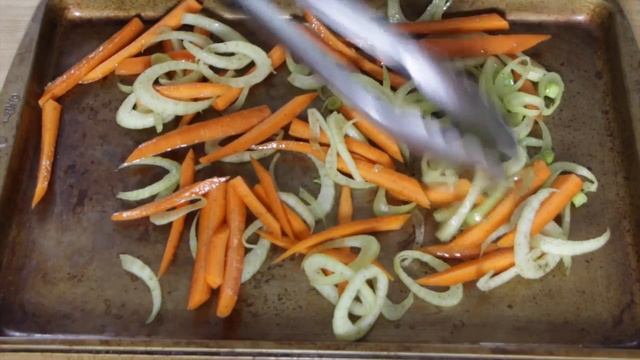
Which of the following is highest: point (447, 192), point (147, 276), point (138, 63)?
point (138, 63)

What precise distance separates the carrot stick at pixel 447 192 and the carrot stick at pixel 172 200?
49 cm

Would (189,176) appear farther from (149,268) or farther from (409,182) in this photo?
(409,182)

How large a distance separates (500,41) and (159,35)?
90 cm

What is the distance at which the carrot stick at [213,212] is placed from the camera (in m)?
1.87

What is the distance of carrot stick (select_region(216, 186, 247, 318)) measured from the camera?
178cm

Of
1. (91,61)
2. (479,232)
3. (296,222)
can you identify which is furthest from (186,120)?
(479,232)

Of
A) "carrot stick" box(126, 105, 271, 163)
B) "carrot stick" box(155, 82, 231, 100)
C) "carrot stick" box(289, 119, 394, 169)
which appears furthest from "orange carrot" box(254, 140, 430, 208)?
"carrot stick" box(155, 82, 231, 100)

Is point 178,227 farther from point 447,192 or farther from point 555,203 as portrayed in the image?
point 555,203

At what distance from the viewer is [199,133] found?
201 cm

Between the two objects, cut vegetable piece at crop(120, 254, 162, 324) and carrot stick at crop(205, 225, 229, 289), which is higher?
carrot stick at crop(205, 225, 229, 289)

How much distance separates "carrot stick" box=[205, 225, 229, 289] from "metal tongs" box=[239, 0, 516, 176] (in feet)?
1.37

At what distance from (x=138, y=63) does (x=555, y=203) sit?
111 centimetres

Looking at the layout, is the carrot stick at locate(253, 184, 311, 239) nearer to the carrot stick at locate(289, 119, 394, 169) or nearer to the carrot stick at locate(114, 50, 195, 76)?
the carrot stick at locate(289, 119, 394, 169)

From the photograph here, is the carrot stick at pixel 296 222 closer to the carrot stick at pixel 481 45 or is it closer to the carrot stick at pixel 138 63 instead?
the carrot stick at pixel 138 63
